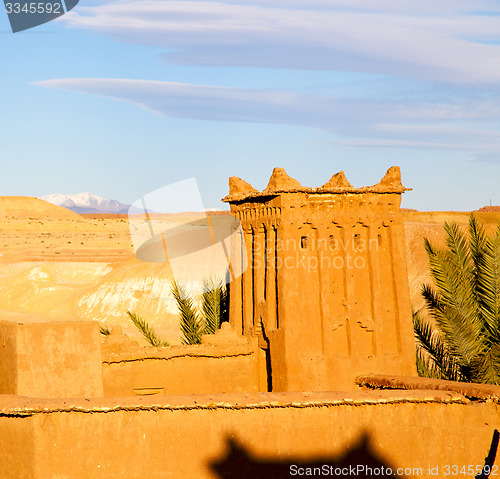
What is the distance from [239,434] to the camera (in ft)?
28.6

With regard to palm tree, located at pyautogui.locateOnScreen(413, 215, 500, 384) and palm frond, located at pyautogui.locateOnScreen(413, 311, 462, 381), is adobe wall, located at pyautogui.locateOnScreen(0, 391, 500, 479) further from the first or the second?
palm frond, located at pyautogui.locateOnScreen(413, 311, 462, 381)

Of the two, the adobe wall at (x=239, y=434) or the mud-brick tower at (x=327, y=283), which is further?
the mud-brick tower at (x=327, y=283)

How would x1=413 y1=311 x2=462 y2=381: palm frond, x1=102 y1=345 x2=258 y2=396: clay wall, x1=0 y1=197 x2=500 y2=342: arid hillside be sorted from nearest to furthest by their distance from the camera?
x1=102 y1=345 x2=258 y2=396: clay wall, x1=413 y1=311 x2=462 y2=381: palm frond, x1=0 y1=197 x2=500 y2=342: arid hillside

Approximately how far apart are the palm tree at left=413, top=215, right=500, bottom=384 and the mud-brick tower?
643mm

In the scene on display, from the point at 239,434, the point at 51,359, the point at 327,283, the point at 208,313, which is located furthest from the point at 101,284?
the point at 239,434

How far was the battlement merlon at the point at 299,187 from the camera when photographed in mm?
12047

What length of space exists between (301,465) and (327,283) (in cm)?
385

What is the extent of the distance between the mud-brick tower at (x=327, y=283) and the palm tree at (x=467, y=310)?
643mm

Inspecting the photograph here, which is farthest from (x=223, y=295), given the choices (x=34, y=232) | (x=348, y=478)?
(x=34, y=232)

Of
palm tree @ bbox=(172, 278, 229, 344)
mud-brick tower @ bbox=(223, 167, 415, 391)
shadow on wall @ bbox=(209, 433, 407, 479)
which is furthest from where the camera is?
palm tree @ bbox=(172, 278, 229, 344)

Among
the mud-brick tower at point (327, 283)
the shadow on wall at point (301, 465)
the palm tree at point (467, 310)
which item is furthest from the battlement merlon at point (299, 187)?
the shadow on wall at point (301, 465)

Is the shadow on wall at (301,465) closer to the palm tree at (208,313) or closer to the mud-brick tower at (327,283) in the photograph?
the mud-brick tower at (327,283)

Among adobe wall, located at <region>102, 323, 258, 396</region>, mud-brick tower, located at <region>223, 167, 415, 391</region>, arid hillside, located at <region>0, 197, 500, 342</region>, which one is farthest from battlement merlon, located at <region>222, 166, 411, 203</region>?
arid hillside, located at <region>0, 197, 500, 342</region>

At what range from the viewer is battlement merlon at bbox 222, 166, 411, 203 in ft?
39.5
